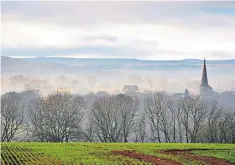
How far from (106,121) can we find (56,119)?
9596mm

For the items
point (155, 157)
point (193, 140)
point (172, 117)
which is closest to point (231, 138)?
point (193, 140)

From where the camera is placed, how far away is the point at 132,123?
83.2 meters

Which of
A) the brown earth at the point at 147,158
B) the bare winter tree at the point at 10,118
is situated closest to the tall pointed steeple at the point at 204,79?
the bare winter tree at the point at 10,118

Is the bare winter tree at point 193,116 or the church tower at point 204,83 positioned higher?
the church tower at point 204,83

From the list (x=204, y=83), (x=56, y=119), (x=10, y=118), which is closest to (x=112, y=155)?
(x=56, y=119)

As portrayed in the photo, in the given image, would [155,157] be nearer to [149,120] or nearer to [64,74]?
[149,120]

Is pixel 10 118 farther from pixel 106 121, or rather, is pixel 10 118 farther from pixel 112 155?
pixel 112 155

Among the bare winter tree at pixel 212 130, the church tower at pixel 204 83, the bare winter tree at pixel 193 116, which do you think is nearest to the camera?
the bare winter tree at pixel 212 130

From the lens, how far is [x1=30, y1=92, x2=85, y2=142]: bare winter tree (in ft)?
251

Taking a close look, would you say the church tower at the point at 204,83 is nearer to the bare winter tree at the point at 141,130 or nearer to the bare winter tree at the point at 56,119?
the bare winter tree at the point at 141,130

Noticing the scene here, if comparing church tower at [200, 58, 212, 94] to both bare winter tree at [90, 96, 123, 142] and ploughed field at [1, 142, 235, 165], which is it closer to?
bare winter tree at [90, 96, 123, 142]

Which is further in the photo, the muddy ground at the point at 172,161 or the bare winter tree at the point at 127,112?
the bare winter tree at the point at 127,112

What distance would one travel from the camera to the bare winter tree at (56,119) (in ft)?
251

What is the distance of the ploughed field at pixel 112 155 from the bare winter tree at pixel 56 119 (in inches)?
1016
